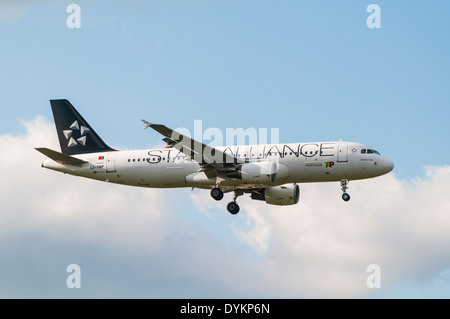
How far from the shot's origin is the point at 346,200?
200 ft

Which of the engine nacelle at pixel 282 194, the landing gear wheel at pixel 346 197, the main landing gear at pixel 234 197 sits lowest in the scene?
the landing gear wheel at pixel 346 197

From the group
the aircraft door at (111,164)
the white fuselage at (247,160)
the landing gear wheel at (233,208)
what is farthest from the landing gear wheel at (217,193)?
the aircraft door at (111,164)

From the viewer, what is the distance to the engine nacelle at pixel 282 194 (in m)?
67.1

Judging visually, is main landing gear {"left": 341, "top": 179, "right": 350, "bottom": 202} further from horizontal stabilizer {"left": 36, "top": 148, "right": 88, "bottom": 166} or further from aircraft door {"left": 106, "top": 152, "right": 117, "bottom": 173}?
horizontal stabilizer {"left": 36, "top": 148, "right": 88, "bottom": 166}

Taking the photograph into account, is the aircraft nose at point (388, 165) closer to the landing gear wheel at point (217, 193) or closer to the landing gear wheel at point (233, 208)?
the landing gear wheel at point (233, 208)

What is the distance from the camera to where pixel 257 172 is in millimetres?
60469

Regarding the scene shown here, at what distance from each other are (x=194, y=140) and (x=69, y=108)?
1713cm

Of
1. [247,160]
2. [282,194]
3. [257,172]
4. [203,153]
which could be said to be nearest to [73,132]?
[203,153]

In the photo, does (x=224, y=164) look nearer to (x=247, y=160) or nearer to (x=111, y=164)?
(x=247, y=160)

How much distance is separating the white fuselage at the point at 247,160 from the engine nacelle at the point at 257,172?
0.54m
